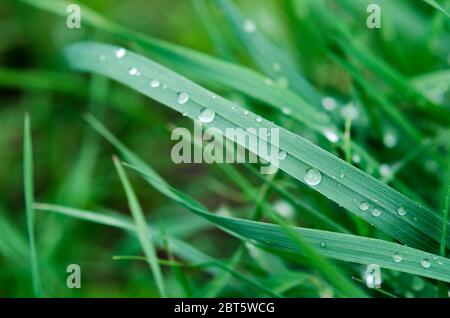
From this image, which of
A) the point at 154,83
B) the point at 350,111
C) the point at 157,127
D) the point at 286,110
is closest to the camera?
the point at 154,83

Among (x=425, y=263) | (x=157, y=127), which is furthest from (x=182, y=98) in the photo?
(x=157, y=127)

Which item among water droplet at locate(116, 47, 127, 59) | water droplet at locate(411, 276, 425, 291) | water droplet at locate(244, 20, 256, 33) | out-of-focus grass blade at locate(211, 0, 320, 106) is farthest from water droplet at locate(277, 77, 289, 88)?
water droplet at locate(411, 276, 425, 291)

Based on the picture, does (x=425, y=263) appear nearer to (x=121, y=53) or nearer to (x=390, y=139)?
(x=390, y=139)

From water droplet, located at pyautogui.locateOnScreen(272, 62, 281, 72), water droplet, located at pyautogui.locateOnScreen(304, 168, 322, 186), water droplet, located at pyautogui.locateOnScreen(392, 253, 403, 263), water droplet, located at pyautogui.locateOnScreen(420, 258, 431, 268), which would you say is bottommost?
water droplet, located at pyautogui.locateOnScreen(420, 258, 431, 268)

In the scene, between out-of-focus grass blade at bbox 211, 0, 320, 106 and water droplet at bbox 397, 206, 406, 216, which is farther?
out-of-focus grass blade at bbox 211, 0, 320, 106

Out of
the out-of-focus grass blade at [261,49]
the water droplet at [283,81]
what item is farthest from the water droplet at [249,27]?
the water droplet at [283,81]

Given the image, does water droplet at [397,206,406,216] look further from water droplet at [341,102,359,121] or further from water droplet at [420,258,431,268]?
water droplet at [341,102,359,121]
